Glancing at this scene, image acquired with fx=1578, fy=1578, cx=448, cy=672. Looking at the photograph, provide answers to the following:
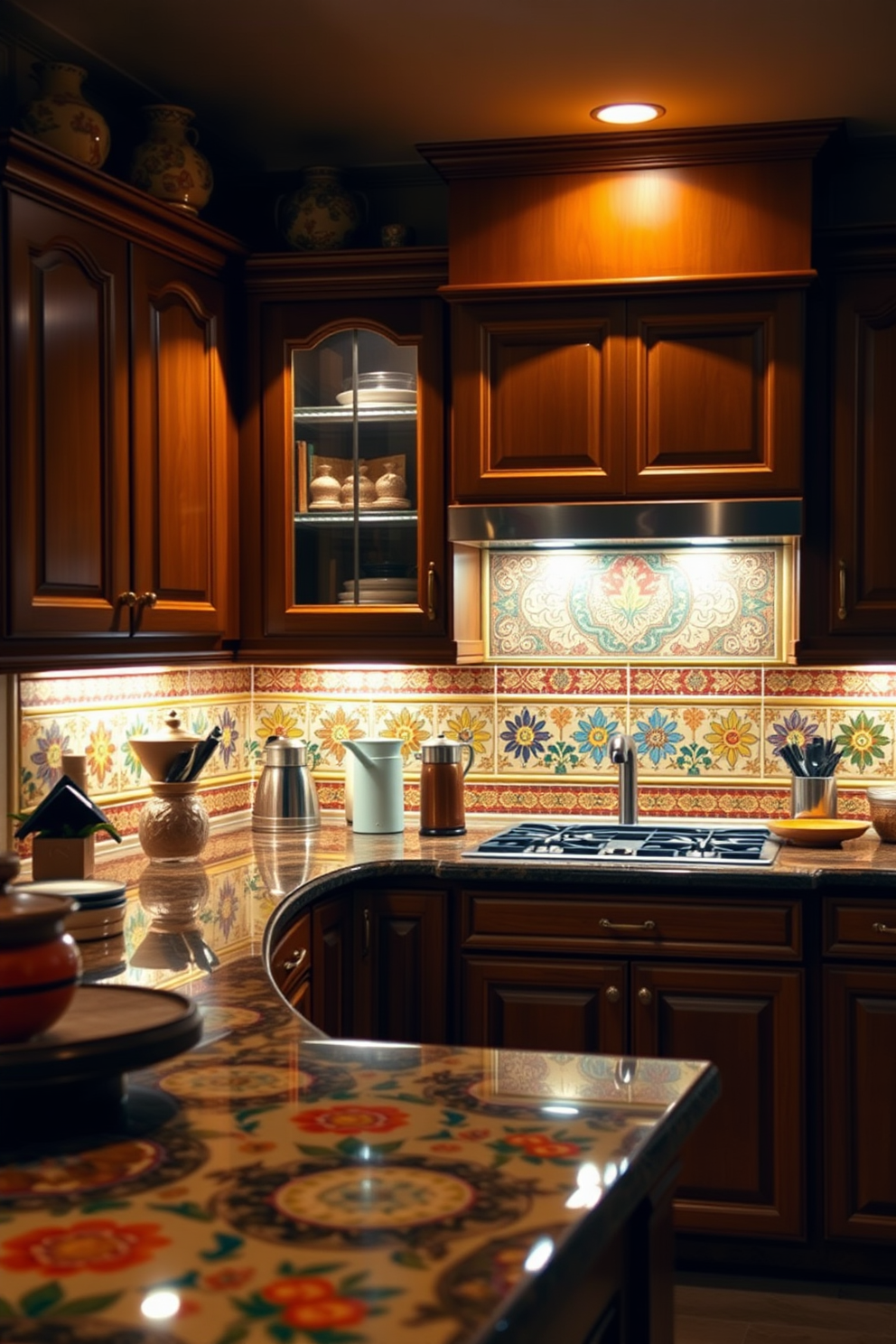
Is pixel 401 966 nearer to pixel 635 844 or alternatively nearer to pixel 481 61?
pixel 635 844

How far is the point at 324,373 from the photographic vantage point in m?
3.99

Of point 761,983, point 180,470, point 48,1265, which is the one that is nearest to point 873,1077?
point 761,983

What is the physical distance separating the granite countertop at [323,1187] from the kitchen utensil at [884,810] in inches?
80.0

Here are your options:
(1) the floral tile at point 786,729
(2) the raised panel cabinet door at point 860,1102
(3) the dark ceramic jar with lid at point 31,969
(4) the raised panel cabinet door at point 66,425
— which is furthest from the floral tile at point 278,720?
(3) the dark ceramic jar with lid at point 31,969

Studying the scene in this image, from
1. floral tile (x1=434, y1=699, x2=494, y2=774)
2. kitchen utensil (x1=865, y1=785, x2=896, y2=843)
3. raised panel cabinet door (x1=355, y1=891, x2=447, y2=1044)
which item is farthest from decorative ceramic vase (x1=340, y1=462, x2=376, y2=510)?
kitchen utensil (x1=865, y1=785, x2=896, y2=843)

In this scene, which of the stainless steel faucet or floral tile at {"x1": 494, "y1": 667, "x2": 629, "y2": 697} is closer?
the stainless steel faucet

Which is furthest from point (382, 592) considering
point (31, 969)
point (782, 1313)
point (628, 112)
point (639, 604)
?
point (31, 969)

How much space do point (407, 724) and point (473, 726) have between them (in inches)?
7.2

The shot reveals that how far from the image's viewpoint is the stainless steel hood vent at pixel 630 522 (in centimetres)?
367

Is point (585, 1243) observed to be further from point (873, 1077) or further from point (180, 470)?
point (180, 470)

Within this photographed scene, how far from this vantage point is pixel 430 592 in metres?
3.89

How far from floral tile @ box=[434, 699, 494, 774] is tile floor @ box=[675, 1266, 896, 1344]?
1419mm

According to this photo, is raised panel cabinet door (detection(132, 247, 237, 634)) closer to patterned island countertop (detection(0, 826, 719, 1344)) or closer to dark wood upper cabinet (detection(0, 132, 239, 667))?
dark wood upper cabinet (detection(0, 132, 239, 667))

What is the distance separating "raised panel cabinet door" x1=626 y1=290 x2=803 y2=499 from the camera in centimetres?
367
